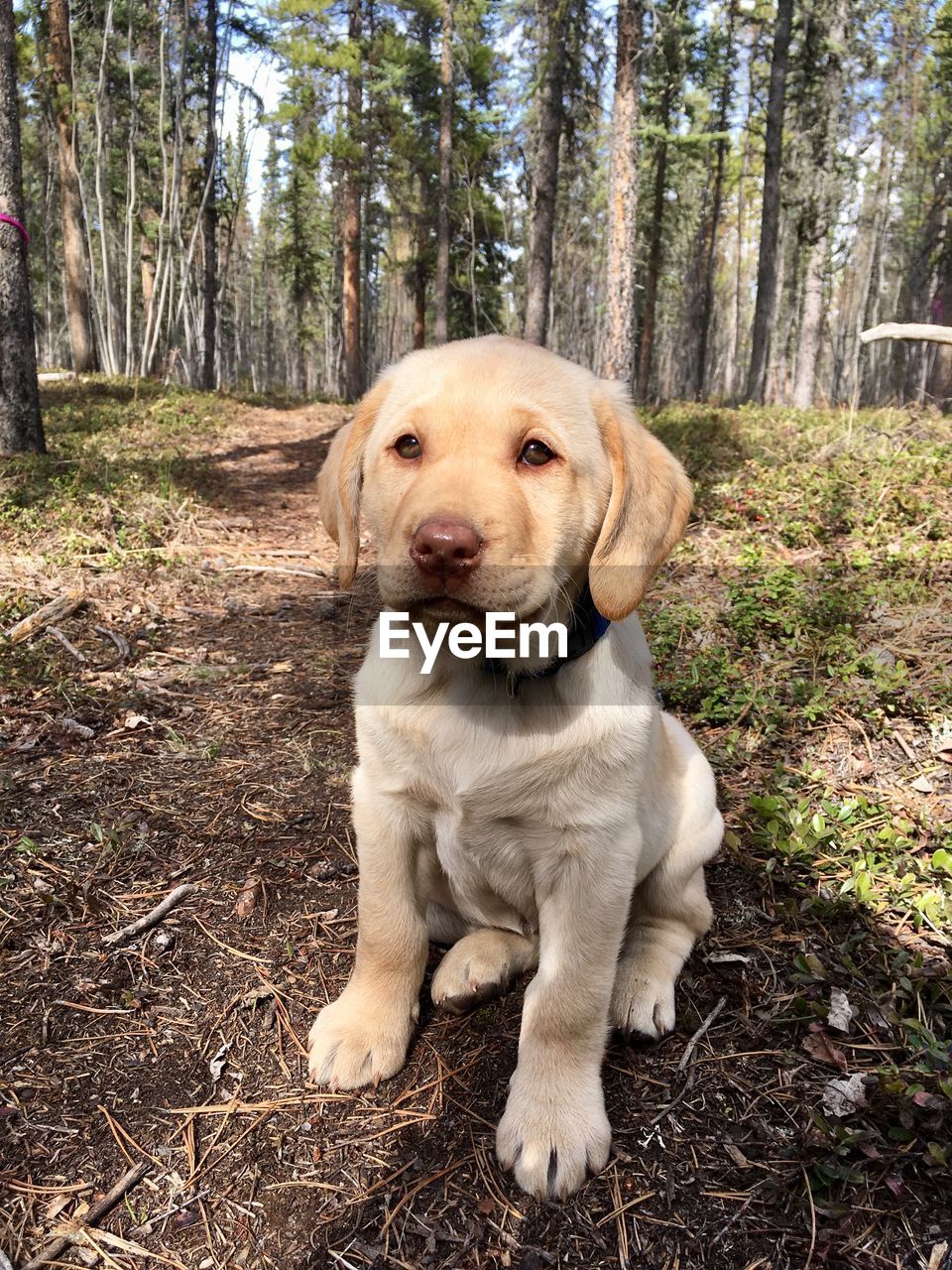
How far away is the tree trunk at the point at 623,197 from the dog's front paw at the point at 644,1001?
958 cm

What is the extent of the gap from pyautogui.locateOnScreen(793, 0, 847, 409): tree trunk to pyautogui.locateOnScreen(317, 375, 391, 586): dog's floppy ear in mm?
14354

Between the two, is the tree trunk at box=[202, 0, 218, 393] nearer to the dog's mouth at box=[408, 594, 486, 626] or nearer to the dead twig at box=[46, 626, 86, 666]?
the dead twig at box=[46, 626, 86, 666]

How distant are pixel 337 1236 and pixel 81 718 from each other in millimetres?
2568

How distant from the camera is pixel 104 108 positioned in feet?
69.2

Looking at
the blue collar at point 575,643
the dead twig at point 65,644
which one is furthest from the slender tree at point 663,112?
the blue collar at point 575,643

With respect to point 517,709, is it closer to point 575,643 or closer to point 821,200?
point 575,643

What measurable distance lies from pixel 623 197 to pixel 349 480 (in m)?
10.8

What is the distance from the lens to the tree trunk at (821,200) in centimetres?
1470

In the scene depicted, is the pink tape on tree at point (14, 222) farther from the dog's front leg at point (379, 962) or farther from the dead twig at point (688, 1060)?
the dead twig at point (688, 1060)

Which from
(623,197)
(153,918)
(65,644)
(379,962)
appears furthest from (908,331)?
(623,197)

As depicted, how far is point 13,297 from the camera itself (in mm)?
7406

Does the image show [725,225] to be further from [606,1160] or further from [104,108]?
[606,1160]

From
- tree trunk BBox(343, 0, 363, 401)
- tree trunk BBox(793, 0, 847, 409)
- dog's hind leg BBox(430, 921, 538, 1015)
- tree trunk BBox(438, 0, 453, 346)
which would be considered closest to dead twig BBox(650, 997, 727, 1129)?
dog's hind leg BBox(430, 921, 538, 1015)

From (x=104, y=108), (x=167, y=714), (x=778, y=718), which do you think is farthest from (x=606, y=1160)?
(x=104, y=108)
